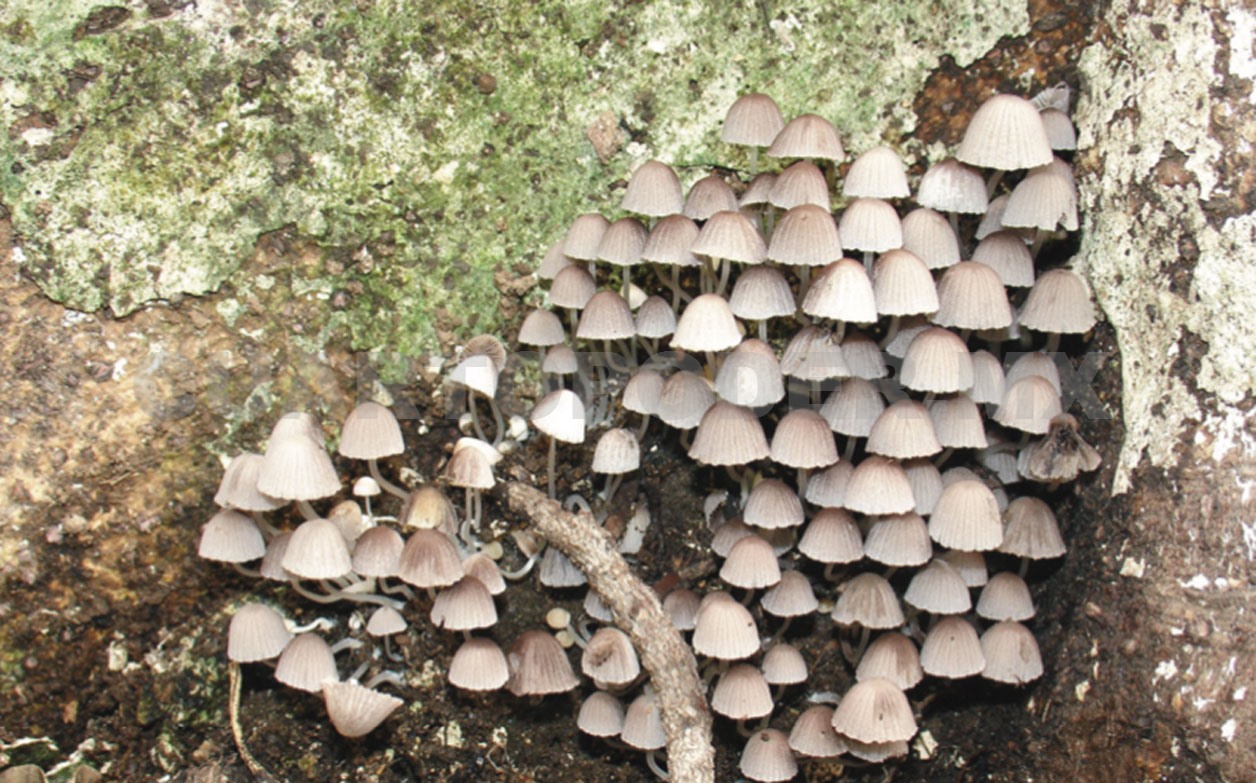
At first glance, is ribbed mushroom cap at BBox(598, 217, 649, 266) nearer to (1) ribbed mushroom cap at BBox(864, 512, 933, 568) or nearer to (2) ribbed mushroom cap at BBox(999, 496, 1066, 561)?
(1) ribbed mushroom cap at BBox(864, 512, 933, 568)

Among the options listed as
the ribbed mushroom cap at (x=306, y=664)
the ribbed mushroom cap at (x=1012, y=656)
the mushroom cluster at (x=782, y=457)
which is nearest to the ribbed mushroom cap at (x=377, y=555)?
the mushroom cluster at (x=782, y=457)

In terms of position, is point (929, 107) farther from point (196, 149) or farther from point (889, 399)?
point (196, 149)

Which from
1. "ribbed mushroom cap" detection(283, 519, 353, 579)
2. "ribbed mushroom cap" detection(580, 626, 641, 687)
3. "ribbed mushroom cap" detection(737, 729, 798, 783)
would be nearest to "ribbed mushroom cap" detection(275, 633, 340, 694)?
"ribbed mushroom cap" detection(283, 519, 353, 579)

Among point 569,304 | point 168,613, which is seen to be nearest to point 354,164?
point 569,304

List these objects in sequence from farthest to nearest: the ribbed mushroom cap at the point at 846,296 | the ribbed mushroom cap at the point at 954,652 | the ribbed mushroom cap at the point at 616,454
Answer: the ribbed mushroom cap at the point at 616,454
the ribbed mushroom cap at the point at 954,652
the ribbed mushroom cap at the point at 846,296

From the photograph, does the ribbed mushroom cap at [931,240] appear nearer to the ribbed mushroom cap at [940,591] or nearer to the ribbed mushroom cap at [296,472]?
the ribbed mushroom cap at [940,591]

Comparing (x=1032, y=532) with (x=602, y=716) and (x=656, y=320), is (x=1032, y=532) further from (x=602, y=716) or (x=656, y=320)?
(x=602, y=716)

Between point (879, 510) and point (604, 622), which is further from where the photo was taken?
point (604, 622)
